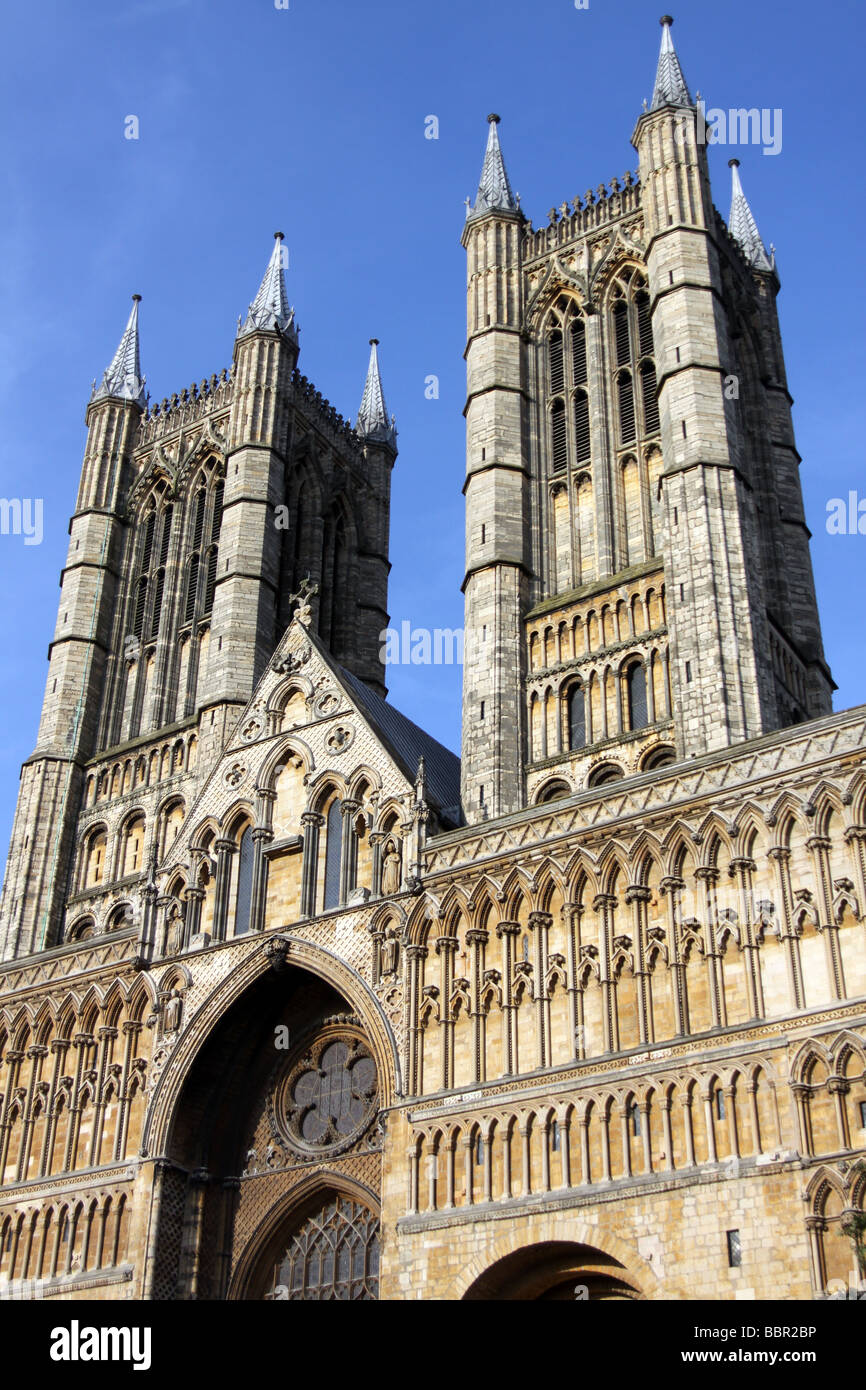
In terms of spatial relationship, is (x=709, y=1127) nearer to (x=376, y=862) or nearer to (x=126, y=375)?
(x=376, y=862)

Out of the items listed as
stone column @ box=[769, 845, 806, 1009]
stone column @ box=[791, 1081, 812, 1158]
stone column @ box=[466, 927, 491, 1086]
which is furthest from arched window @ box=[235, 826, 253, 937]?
stone column @ box=[791, 1081, 812, 1158]

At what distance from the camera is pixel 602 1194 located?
24250 millimetres

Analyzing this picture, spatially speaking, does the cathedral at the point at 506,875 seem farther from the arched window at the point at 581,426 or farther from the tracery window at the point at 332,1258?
the arched window at the point at 581,426

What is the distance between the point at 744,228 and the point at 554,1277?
1477 inches

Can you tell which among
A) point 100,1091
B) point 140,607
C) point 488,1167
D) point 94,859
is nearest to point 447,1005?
point 488,1167

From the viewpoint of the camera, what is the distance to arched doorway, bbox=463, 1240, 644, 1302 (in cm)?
2442

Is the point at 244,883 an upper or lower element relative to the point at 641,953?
upper

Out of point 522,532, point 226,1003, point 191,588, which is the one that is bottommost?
point 226,1003

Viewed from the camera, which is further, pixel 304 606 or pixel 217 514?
pixel 217 514

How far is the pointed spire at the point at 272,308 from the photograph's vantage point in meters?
55.3

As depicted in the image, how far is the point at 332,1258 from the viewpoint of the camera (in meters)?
29.0

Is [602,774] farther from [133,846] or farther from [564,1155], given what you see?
[133,846]

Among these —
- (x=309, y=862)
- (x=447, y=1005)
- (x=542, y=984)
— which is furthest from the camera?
(x=309, y=862)

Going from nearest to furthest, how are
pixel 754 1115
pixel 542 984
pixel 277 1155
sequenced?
1. pixel 754 1115
2. pixel 542 984
3. pixel 277 1155
